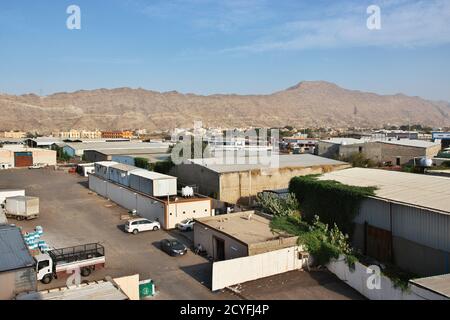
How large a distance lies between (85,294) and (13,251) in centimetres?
347

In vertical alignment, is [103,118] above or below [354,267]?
above

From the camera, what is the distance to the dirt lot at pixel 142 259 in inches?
476

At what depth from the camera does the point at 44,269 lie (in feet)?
42.6

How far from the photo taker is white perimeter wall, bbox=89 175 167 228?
65.8 ft

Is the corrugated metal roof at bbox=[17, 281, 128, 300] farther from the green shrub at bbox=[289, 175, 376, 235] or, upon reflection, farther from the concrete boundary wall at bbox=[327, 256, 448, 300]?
the green shrub at bbox=[289, 175, 376, 235]

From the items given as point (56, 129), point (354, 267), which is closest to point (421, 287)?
point (354, 267)

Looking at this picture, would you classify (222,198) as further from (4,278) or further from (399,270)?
(4,278)

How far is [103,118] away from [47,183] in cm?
10754

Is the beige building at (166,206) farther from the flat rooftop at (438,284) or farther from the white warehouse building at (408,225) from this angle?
the flat rooftop at (438,284)

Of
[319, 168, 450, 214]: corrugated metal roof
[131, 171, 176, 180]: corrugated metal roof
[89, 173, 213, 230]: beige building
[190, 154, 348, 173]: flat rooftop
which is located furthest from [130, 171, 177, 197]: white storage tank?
[319, 168, 450, 214]: corrugated metal roof

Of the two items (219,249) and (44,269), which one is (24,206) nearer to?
(44,269)

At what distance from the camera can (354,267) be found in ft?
40.4

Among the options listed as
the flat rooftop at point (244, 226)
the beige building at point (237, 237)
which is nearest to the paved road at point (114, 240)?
the beige building at point (237, 237)

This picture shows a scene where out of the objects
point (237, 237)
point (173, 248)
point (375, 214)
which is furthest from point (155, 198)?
point (375, 214)
